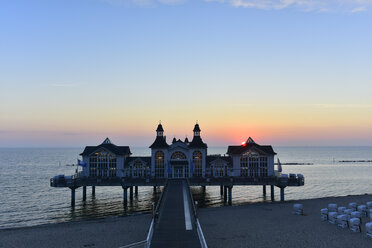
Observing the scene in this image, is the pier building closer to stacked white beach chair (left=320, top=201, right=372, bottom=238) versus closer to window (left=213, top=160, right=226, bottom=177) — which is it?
window (left=213, top=160, right=226, bottom=177)

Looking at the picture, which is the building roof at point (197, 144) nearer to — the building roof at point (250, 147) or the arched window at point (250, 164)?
the building roof at point (250, 147)

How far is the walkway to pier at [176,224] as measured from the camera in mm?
22906

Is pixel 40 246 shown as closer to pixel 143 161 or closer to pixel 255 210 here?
pixel 255 210

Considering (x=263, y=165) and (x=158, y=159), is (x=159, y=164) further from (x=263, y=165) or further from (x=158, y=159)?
(x=263, y=165)

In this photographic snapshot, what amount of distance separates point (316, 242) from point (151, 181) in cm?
2894

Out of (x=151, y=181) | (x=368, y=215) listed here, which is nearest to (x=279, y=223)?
(x=368, y=215)

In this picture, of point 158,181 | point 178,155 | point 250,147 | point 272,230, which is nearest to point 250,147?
point 250,147

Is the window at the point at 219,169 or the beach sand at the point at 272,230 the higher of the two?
the window at the point at 219,169

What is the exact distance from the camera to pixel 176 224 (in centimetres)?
2738

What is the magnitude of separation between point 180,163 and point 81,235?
87.4 ft

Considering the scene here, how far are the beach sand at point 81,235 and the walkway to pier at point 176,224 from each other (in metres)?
3.03

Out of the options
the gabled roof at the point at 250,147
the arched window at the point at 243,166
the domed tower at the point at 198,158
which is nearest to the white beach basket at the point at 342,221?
the gabled roof at the point at 250,147

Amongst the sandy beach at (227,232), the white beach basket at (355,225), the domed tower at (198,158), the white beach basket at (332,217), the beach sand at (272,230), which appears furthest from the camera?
the domed tower at (198,158)

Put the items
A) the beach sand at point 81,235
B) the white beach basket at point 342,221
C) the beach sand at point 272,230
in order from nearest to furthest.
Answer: the beach sand at point 272,230 → the beach sand at point 81,235 → the white beach basket at point 342,221
